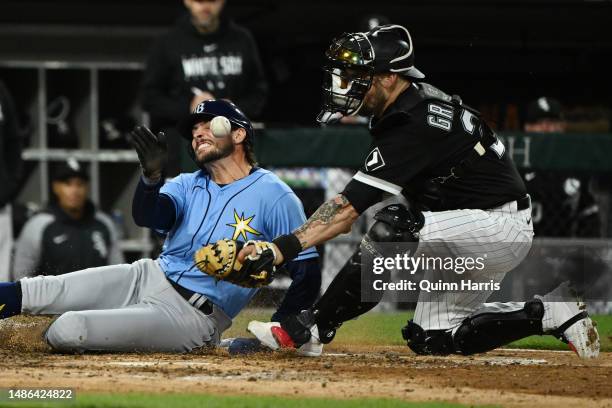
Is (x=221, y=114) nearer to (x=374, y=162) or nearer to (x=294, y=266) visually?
(x=294, y=266)

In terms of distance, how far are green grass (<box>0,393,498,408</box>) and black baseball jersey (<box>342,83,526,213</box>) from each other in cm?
122

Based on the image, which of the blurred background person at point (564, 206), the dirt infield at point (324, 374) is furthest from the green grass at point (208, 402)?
the blurred background person at point (564, 206)

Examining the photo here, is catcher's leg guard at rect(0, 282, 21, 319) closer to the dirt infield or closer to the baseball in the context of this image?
the dirt infield

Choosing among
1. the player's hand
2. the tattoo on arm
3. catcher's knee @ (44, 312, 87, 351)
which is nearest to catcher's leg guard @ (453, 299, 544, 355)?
the tattoo on arm

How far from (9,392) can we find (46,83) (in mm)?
6698

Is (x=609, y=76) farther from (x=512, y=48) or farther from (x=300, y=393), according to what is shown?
(x=300, y=393)

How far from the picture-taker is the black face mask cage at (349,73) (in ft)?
19.1

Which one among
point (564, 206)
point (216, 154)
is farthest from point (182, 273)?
point (564, 206)

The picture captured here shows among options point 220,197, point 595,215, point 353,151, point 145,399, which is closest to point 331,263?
point 353,151

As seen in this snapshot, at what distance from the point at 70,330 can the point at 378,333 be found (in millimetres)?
2104

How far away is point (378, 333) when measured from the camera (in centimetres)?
719

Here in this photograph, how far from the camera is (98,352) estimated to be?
5898 mm

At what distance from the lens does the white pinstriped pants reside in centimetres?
593

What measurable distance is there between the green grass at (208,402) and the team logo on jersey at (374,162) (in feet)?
4.14
